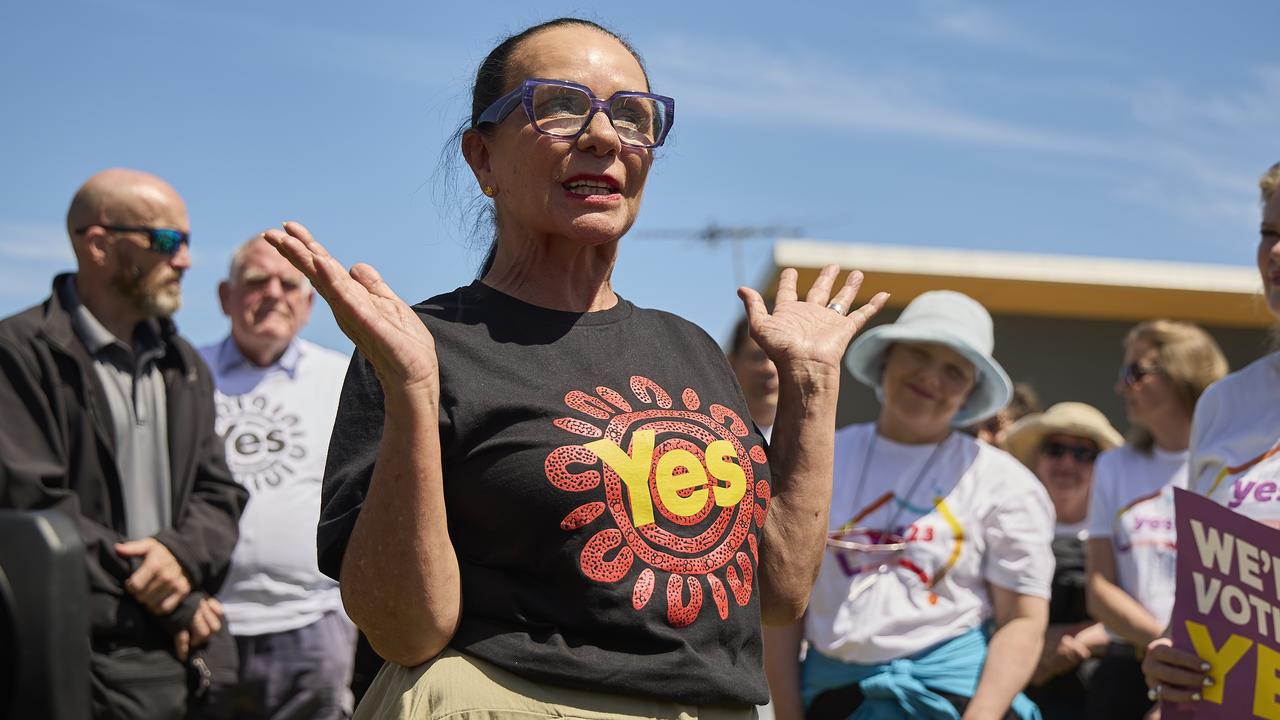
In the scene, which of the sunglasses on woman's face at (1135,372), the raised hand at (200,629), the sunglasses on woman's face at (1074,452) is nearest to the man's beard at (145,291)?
the raised hand at (200,629)

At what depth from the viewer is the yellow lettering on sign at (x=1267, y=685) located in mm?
2844

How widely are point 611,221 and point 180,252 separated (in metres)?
2.65

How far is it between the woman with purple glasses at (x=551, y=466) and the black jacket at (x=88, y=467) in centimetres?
205

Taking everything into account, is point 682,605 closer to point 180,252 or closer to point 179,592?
point 179,592

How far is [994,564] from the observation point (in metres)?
4.20

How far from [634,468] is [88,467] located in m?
2.43

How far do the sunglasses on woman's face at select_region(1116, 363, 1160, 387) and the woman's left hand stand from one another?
129 inches

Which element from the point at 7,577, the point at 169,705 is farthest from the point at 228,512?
the point at 7,577

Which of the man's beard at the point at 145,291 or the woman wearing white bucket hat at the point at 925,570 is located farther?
the man's beard at the point at 145,291

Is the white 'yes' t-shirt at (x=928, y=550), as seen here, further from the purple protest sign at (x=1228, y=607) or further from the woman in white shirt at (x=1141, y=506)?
the woman in white shirt at (x=1141, y=506)

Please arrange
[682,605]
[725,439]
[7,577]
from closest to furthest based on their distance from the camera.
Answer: [7,577] → [682,605] → [725,439]

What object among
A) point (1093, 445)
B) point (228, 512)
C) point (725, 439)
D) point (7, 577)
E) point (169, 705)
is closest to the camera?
point (7, 577)

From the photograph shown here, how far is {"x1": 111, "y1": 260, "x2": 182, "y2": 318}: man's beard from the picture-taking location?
4.39m

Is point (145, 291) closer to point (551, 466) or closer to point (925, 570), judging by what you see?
point (925, 570)
